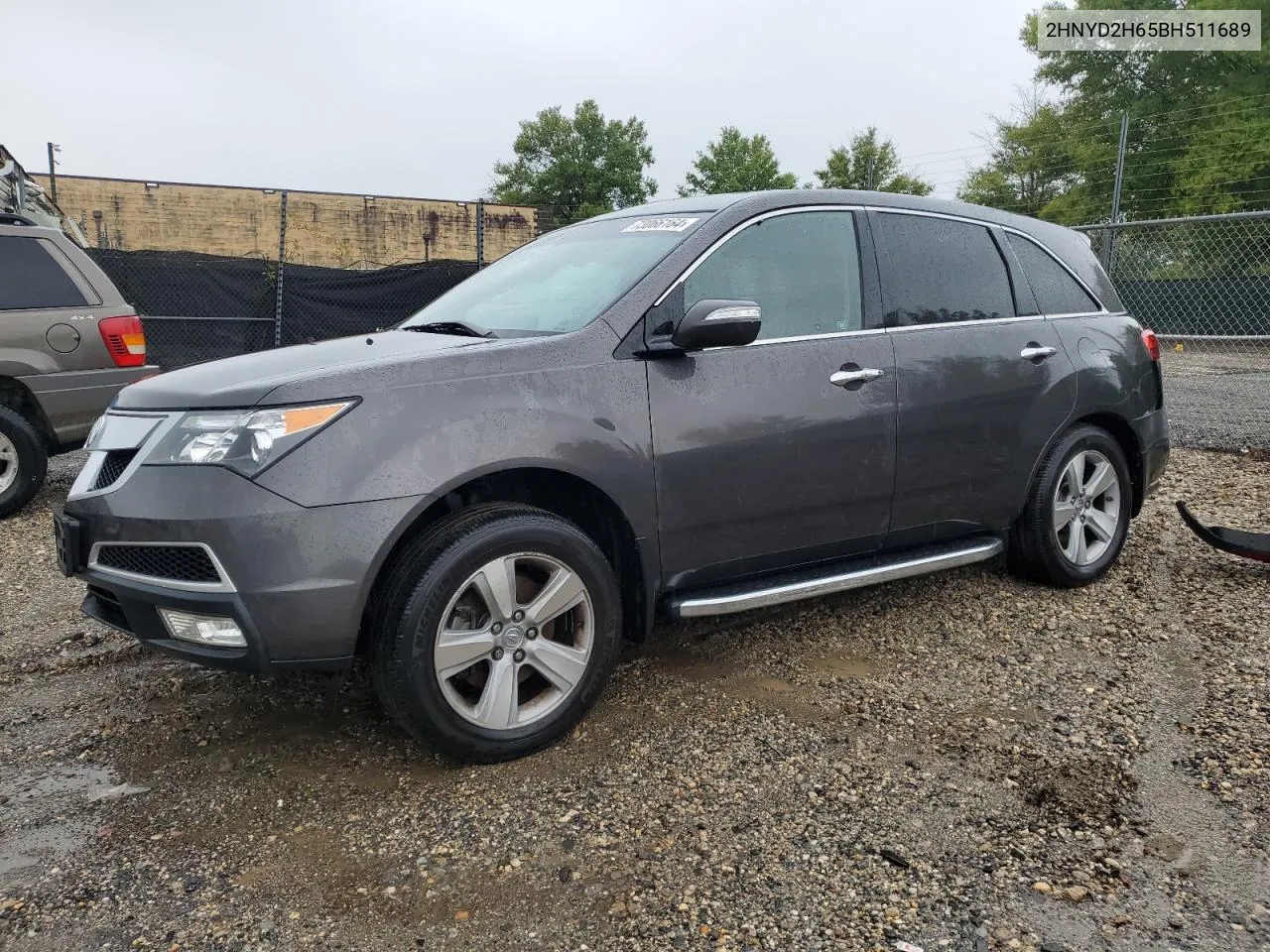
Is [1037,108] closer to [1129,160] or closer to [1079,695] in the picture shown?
[1129,160]

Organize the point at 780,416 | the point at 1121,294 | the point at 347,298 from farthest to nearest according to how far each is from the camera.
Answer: the point at 1121,294 < the point at 347,298 < the point at 780,416

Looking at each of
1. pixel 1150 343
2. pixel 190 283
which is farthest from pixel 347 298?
pixel 1150 343

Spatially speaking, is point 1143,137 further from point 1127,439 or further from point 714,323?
point 714,323

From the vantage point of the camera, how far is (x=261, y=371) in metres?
2.78

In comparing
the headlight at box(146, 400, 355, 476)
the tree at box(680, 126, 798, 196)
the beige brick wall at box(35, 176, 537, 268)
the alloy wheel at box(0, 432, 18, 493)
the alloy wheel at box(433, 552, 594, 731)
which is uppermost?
the tree at box(680, 126, 798, 196)

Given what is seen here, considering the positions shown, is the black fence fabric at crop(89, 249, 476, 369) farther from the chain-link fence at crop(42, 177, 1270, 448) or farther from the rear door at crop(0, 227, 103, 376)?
the rear door at crop(0, 227, 103, 376)

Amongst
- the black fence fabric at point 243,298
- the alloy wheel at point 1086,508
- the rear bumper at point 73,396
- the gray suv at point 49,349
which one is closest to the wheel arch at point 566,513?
the alloy wheel at point 1086,508

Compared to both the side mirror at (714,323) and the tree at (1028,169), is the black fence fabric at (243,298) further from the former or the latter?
the tree at (1028,169)

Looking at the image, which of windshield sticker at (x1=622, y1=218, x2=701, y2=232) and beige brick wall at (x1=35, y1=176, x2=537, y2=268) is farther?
beige brick wall at (x1=35, y1=176, x2=537, y2=268)

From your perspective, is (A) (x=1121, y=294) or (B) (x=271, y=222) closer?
(A) (x=1121, y=294)

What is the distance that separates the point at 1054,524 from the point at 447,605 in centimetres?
293

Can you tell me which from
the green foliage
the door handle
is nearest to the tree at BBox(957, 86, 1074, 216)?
the green foliage

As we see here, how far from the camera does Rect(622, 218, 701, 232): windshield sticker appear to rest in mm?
3352

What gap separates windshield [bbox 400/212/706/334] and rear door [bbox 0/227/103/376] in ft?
11.7
